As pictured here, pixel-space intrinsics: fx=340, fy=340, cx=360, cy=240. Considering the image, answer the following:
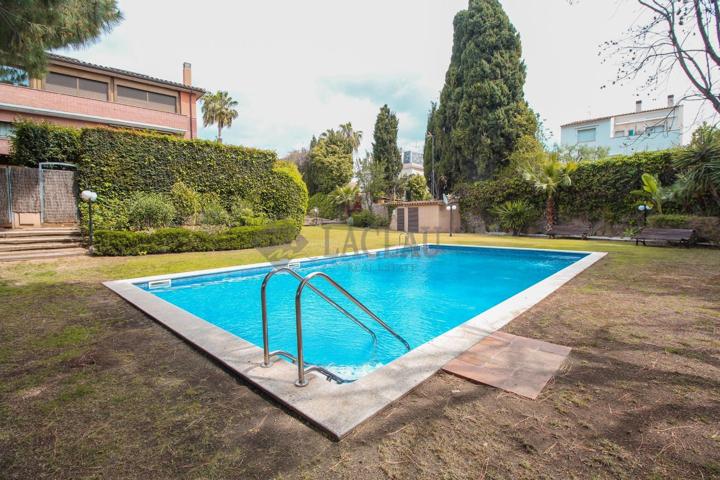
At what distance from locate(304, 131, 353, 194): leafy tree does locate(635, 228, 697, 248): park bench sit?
2658 cm

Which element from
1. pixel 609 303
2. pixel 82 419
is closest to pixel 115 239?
pixel 82 419

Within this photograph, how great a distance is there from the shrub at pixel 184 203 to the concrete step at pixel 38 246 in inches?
138

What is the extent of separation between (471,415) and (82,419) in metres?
2.65

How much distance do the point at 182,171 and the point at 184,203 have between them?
4.74 ft

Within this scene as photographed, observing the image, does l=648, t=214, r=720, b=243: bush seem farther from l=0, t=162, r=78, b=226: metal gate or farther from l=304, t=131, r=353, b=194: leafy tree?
l=304, t=131, r=353, b=194: leafy tree

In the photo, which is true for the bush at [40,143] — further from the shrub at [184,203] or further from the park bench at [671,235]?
the park bench at [671,235]

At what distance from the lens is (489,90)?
23688mm

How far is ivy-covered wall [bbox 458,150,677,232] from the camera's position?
1727 centimetres

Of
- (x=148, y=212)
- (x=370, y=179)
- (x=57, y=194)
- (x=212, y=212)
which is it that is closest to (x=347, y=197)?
(x=370, y=179)

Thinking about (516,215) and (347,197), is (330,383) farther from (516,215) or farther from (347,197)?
(347,197)

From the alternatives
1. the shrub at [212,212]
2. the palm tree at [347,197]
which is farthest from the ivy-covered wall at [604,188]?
the shrub at [212,212]

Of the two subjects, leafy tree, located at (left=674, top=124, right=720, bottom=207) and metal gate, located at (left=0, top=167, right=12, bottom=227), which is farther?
leafy tree, located at (left=674, top=124, right=720, bottom=207)

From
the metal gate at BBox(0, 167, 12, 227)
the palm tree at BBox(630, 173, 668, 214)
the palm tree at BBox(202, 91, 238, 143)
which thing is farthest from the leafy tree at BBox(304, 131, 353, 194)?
the metal gate at BBox(0, 167, 12, 227)

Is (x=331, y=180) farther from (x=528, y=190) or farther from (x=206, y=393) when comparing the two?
(x=206, y=393)
